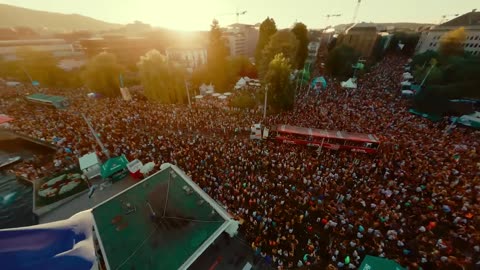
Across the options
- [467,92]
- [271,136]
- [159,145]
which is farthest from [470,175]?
[159,145]

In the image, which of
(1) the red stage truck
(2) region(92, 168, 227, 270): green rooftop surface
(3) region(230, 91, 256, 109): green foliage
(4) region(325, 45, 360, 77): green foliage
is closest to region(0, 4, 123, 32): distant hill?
(3) region(230, 91, 256, 109): green foliage

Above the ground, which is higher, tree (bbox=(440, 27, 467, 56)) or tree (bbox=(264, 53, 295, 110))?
tree (bbox=(440, 27, 467, 56))

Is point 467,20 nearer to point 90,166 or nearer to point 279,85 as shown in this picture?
point 279,85

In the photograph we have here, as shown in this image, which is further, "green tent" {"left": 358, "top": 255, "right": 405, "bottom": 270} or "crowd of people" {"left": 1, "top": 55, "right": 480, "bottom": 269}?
"crowd of people" {"left": 1, "top": 55, "right": 480, "bottom": 269}

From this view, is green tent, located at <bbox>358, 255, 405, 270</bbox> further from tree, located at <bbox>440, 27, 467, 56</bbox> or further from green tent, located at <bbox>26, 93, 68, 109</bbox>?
tree, located at <bbox>440, 27, 467, 56</bbox>

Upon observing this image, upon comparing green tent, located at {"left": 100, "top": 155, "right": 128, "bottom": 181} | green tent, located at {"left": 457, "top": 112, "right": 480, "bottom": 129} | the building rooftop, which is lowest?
green tent, located at {"left": 100, "top": 155, "right": 128, "bottom": 181}

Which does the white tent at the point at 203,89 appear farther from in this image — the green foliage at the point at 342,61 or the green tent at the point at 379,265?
the green tent at the point at 379,265
